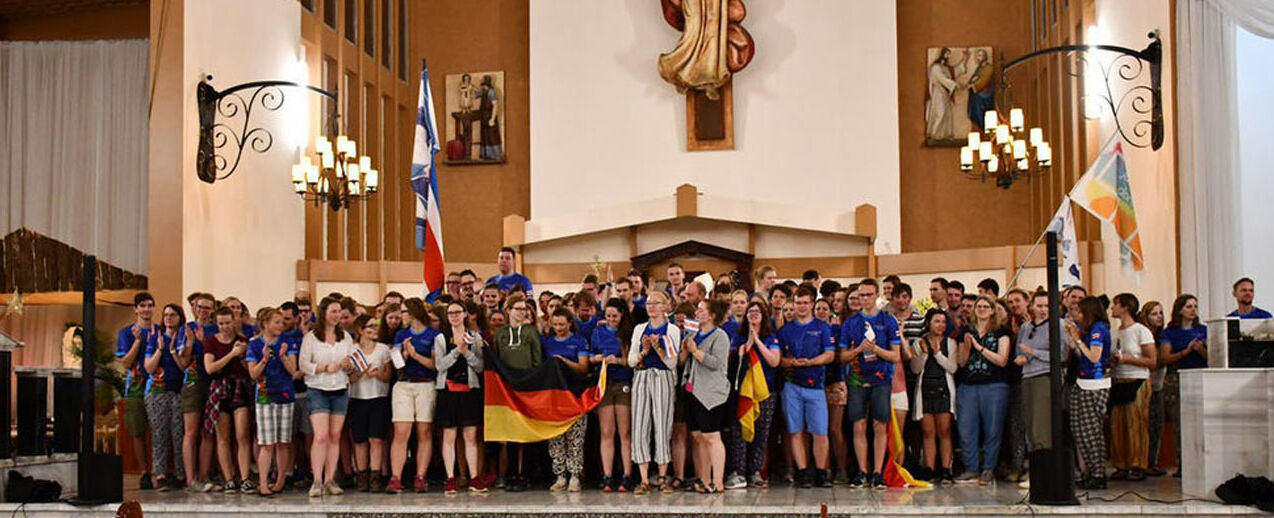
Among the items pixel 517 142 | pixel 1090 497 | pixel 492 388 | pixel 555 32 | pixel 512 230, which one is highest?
pixel 555 32

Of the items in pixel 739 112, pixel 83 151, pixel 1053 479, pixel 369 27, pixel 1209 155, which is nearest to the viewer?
pixel 1053 479

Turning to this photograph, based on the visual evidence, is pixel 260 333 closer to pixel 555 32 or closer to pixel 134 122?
pixel 134 122

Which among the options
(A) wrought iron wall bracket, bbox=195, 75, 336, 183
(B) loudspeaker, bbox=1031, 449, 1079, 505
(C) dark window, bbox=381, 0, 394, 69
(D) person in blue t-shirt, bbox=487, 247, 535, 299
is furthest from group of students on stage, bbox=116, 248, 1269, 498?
(C) dark window, bbox=381, 0, 394, 69

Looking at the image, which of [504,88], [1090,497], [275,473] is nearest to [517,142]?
[504,88]

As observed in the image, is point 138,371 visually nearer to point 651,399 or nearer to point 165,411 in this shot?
point 165,411

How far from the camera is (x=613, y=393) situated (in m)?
9.70

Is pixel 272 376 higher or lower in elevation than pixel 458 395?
higher

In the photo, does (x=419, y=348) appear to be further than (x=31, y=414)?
No

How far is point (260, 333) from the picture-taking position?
9.87m

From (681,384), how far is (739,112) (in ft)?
33.0

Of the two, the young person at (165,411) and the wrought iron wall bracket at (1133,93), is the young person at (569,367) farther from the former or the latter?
the wrought iron wall bracket at (1133,93)

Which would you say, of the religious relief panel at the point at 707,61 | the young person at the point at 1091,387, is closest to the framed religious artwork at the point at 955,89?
the religious relief panel at the point at 707,61

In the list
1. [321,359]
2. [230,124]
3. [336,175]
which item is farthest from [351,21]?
[321,359]

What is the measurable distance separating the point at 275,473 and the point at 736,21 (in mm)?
10799
